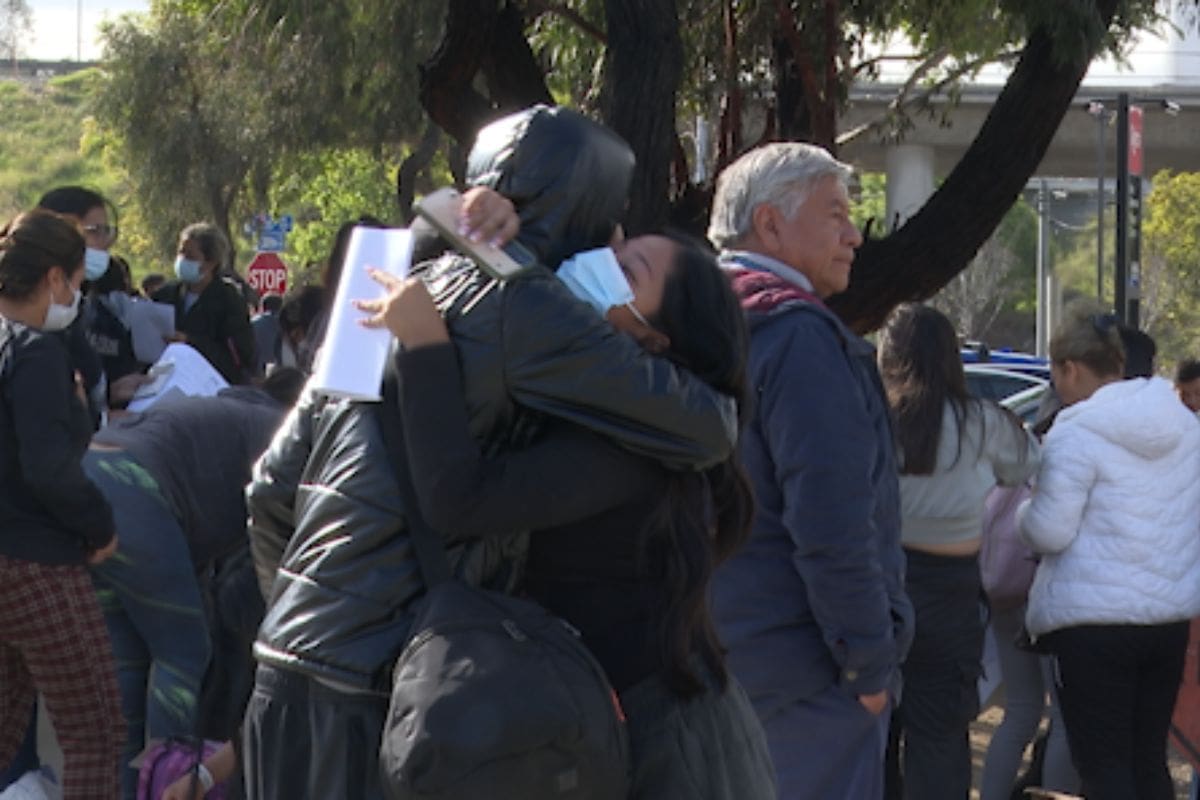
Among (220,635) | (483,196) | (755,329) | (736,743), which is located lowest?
(220,635)

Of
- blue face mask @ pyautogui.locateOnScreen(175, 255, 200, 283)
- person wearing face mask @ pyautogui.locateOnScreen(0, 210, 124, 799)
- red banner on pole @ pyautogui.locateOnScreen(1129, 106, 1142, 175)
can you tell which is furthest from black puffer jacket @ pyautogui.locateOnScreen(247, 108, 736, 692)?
red banner on pole @ pyautogui.locateOnScreen(1129, 106, 1142, 175)

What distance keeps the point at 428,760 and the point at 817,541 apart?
1559mm

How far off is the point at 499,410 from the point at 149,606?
2.96 metres

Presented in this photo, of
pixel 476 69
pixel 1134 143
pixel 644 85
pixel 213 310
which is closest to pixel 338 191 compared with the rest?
pixel 1134 143

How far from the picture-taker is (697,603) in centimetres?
294

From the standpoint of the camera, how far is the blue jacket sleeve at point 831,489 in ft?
13.2

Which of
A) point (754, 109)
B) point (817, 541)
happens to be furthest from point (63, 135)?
point (817, 541)

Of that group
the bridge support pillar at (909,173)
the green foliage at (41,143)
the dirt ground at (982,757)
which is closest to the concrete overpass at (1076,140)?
the bridge support pillar at (909,173)

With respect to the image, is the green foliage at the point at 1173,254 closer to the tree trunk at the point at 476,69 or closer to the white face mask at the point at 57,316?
the tree trunk at the point at 476,69

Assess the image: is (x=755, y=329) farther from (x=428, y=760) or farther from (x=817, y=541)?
(x=428, y=760)

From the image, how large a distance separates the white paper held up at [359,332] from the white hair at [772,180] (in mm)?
1434

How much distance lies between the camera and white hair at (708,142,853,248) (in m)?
4.27

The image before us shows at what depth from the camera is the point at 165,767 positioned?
5.23 meters

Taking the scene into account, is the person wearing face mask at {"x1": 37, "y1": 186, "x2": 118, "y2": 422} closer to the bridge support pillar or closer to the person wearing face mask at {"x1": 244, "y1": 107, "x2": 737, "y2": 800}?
the person wearing face mask at {"x1": 244, "y1": 107, "x2": 737, "y2": 800}
